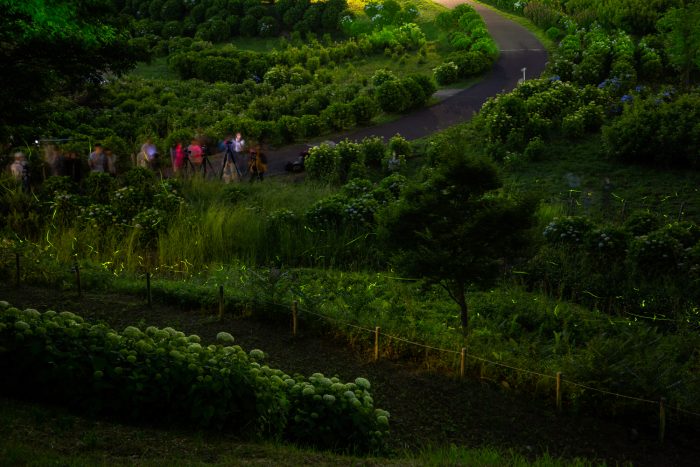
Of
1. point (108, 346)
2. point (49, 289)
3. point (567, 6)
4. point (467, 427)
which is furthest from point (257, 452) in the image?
point (567, 6)

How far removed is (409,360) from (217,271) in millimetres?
3738

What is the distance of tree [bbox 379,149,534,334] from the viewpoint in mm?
9305

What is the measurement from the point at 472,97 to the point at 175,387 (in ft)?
56.9

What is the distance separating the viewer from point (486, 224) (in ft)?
30.6

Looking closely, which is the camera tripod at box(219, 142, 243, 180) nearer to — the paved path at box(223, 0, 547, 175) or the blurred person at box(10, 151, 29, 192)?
the paved path at box(223, 0, 547, 175)

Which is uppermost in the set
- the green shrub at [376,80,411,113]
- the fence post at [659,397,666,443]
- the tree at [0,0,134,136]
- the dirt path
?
the tree at [0,0,134,136]

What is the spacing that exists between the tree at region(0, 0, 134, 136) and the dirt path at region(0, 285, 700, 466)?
2579 millimetres

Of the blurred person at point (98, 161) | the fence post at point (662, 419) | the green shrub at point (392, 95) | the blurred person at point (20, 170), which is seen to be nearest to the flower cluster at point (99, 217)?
the blurred person at point (20, 170)

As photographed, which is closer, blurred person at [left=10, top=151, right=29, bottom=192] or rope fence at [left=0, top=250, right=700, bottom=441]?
rope fence at [left=0, top=250, right=700, bottom=441]

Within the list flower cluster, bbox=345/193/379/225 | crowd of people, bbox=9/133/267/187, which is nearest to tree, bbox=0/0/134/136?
flower cluster, bbox=345/193/379/225

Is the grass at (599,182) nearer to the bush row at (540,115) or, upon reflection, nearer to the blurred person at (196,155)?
the bush row at (540,115)

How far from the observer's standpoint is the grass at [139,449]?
580 cm

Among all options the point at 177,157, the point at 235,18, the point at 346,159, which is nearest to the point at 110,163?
the point at 177,157

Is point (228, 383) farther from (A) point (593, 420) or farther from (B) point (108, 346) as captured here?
(A) point (593, 420)
